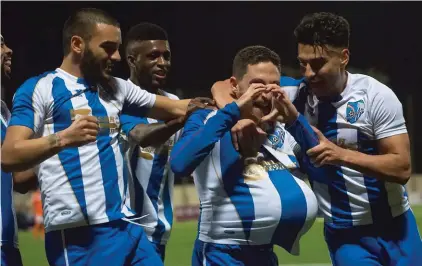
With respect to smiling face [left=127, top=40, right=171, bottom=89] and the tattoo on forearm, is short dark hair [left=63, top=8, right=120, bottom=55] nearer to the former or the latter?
the tattoo on forearm

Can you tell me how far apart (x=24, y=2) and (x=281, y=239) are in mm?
15060

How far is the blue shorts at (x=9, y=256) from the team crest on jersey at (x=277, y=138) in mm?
1646

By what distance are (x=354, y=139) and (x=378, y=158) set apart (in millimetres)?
282

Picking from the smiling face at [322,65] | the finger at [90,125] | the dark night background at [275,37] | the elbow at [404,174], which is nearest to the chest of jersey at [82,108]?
the finger at [90,125]

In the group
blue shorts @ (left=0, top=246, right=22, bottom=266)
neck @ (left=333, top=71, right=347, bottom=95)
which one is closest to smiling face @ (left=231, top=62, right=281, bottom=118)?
neck @ (left=333, top=71, right=347, bottom=95)

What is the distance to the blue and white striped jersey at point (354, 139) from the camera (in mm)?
4402

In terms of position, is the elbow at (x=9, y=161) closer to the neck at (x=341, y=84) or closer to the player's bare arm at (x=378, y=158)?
the player's bare arm at (x=378, y=158)

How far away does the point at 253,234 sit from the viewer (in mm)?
4047

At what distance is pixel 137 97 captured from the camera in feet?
15.0

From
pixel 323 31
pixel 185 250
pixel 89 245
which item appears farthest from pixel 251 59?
pixel 185 250

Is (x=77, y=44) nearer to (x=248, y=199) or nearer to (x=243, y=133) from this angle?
(x=243, y=133)

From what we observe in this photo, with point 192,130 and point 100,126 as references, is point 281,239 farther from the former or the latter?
point 100,126

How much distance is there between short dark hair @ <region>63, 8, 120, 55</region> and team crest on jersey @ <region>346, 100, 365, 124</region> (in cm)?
132

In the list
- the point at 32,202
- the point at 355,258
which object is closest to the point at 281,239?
the point at 355,258
